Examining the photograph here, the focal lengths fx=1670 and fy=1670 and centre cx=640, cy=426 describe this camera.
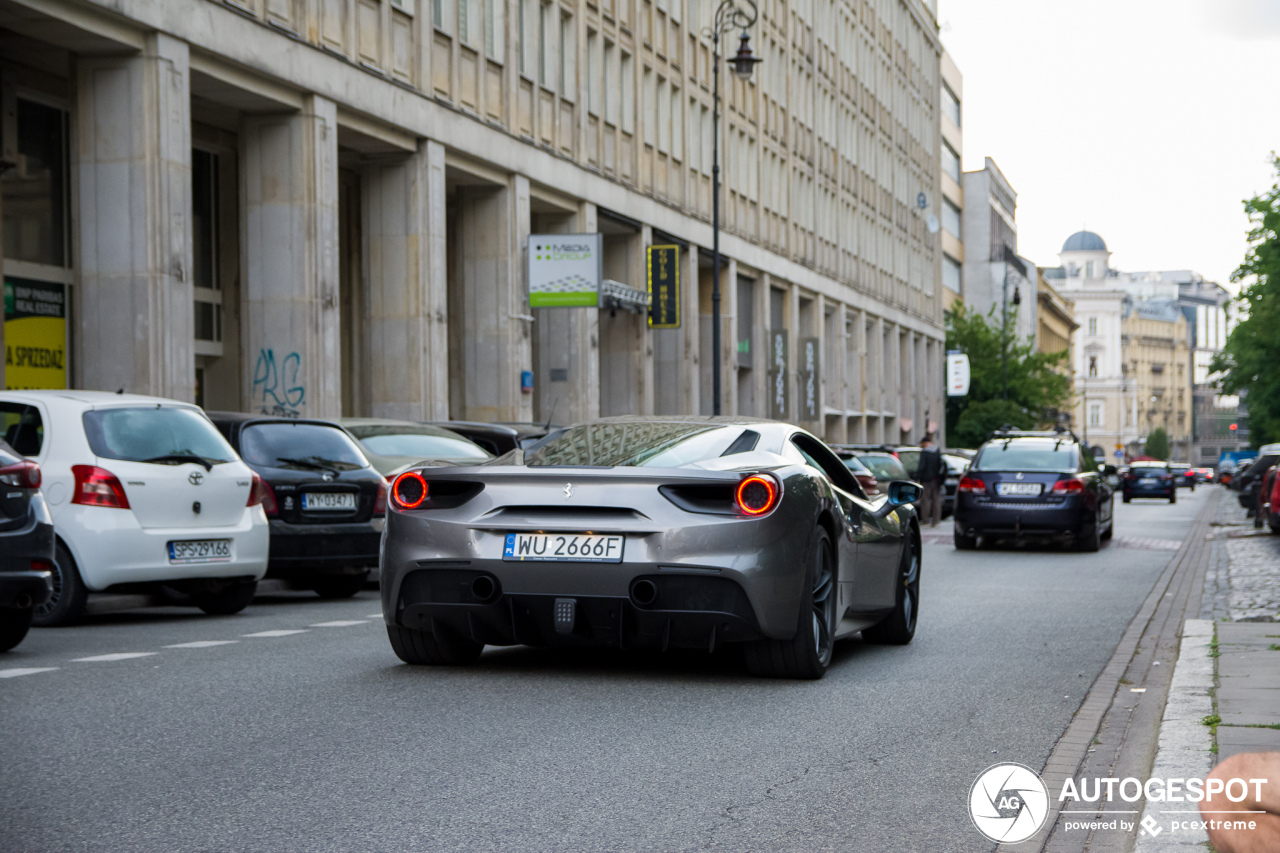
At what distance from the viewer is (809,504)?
Answer: 26.1ft

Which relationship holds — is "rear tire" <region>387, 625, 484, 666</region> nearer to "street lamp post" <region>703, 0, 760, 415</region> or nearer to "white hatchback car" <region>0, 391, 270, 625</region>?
"white hatchback car" <region>0, 391, 270, 625</region>

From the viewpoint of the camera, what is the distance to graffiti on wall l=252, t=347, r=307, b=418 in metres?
25.7

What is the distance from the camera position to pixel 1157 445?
643 feet

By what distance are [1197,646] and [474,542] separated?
4.60m

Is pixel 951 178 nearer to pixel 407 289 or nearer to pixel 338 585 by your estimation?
pixel 407 289

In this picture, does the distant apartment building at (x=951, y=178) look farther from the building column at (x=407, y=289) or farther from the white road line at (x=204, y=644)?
the white road line at (x=204, y=644)

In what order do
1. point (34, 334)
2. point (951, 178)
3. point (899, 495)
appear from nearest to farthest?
point (899, 495) → point (34, 334) → point (951, 178)

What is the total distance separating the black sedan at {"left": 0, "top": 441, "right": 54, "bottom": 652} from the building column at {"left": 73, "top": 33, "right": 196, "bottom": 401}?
1273cm

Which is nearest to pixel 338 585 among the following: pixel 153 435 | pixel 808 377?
pixel 153 435

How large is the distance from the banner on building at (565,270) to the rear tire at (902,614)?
22611 millimetres

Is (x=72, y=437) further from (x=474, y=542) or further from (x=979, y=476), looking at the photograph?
(x=979, y=476)

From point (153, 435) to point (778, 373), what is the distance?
139 ft

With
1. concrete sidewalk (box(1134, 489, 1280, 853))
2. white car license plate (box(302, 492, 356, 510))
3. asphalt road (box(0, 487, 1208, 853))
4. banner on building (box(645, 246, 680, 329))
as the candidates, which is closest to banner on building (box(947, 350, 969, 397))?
banner on building (box(645, 246, 680, 329))

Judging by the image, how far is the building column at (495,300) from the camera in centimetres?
3309
